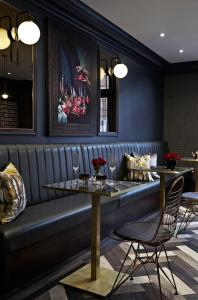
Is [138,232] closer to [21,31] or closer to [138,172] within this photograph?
[21,31]

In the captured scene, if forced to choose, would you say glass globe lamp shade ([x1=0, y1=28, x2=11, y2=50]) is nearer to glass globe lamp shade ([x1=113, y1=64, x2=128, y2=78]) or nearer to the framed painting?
the framed painting

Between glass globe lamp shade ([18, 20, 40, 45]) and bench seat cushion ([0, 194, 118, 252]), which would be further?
glass globe lamp shade ([18, 20, 40, 45])

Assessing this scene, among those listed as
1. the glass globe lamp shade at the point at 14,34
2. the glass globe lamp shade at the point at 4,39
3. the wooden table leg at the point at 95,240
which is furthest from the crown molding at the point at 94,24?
the wooden table leg at the point at 95,240

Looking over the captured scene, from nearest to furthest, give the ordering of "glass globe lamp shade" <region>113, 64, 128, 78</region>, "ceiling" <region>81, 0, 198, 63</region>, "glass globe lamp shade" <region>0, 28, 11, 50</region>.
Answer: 1. "glass globe lamp shade" <region>0, 28, 11, 50</region>
2. "ceiling" <region>81, 0, 198, 63</region>
3. "glass globe lamp shade" <region>113, 64, 128, 78</region>

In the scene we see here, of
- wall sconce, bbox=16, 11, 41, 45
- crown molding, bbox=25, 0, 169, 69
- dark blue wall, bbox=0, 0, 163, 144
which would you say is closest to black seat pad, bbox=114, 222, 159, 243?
dark blue wall, bbox=0, 0, 163, 144

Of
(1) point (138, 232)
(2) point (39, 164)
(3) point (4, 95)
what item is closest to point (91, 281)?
(1) point (138, 232)

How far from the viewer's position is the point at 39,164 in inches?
128

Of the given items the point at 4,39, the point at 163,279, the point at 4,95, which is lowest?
the point at 163,279

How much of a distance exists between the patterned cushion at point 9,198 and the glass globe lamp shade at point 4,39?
143cm

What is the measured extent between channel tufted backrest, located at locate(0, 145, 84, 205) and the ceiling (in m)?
1.96

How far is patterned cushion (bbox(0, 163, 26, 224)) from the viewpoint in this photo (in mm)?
2367

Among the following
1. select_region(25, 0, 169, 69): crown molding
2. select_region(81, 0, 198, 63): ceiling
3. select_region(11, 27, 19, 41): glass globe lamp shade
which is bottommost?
Result: select_region(11, 27, 19, 41): glass globe lamp shade

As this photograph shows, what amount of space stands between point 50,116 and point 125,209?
1589 millimetres

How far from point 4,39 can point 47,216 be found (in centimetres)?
189
